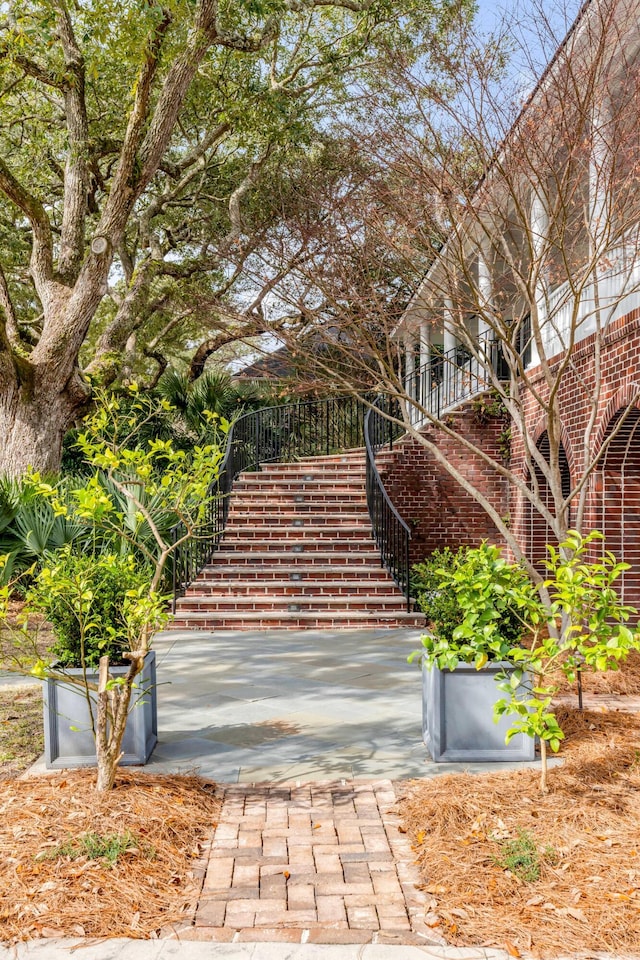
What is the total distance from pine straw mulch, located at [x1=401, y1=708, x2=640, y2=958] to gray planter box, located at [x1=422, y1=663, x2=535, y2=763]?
34 cm

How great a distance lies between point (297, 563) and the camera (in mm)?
11281

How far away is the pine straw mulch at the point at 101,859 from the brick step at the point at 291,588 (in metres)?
6.48

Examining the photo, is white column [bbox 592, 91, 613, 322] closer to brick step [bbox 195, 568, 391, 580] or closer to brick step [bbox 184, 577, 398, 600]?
brick step [bbox 184, 577, 398, 600]

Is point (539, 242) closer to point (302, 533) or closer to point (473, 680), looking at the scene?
point (302, 533)

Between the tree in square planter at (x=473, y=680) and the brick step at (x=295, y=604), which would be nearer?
the tree in square planter at (x=473, y=680)

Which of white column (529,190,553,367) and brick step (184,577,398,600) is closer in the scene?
white column (529,190,553,367)

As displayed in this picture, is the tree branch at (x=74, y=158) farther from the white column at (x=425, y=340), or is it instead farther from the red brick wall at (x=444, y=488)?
the red brick wall at (x=444, y=488)

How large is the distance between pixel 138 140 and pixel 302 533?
6048mm

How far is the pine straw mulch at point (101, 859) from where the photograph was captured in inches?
112

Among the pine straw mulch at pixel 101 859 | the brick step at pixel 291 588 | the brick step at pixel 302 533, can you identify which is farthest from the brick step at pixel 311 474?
the pine straw mulch at pixel 101 859

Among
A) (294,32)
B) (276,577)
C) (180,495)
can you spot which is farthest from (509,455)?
(180,495)

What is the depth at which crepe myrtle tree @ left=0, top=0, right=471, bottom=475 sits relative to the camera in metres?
10.7

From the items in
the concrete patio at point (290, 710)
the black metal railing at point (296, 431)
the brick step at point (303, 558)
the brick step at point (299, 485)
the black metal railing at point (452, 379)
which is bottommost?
the concrete patio at point (290, 710)

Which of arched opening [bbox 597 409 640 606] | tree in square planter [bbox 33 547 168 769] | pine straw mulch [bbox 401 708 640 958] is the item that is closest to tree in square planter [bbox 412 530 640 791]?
pine straw mulch [bbox 401 708 640 958]
